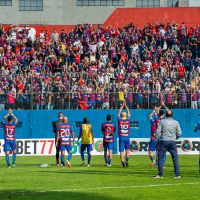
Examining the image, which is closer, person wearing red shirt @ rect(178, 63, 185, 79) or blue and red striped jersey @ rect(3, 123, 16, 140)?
blue and red striped jersey @ rect(3, 123, 16, 140)

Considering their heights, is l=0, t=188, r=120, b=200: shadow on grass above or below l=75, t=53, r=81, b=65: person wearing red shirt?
below

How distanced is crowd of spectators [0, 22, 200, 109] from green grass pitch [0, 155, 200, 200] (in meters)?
18.2

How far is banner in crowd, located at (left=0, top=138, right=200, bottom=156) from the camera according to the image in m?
45.7

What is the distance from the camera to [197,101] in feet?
157

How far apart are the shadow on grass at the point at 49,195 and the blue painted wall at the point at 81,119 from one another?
2720 centimetres

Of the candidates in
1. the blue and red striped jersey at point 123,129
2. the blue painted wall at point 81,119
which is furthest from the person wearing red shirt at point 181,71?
the blue and red striped jersey at point 123,129

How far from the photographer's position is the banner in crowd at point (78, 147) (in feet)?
150

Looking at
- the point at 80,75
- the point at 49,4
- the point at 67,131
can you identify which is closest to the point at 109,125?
the point at 67,131

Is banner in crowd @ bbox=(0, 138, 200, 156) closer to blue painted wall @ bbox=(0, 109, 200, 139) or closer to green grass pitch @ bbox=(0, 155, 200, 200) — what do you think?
blue painted wall @ bbox=(0, 109, 200, 139)

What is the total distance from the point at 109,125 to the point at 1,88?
16.8 m

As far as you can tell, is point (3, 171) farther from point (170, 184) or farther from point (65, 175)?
point (170, 184)

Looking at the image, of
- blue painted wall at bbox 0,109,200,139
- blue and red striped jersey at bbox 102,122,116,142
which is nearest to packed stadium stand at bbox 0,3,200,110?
blue painted wall at bbox 0,109,200,139

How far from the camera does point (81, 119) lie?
4875cm

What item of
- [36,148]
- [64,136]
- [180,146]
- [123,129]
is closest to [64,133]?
[64,136]
